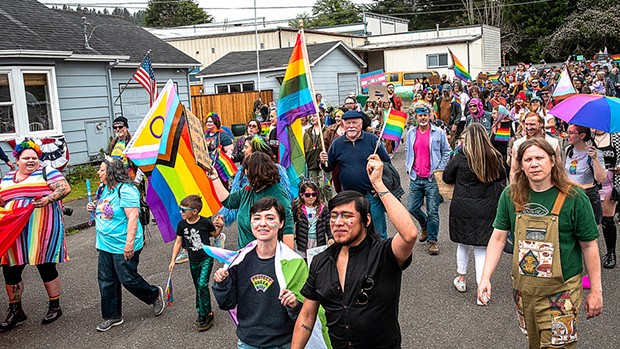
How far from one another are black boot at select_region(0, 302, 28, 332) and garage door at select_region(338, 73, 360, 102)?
2485 centimetres

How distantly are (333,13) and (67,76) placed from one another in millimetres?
61416

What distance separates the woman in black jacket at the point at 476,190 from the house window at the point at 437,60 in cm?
3314

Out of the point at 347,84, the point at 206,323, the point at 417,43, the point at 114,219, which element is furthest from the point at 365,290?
the point at 417,43

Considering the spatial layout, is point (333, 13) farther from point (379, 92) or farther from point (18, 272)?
point (18, 272)

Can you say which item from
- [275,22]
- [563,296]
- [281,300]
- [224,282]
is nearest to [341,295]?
[281,300]

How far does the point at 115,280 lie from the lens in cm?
571

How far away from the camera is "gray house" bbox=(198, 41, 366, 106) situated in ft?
91.5

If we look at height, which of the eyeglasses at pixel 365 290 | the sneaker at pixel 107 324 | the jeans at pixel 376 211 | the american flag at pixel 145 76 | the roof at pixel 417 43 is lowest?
the sneaker at pixel 107 324

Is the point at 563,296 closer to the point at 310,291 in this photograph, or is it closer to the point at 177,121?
the point at 310,291

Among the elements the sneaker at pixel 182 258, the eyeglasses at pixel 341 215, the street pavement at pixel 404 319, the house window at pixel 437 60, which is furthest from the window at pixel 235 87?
the eyeglasses at pixel 341 215

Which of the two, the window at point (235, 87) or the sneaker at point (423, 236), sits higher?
the window at point (235, 87)

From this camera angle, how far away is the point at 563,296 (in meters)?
3.59

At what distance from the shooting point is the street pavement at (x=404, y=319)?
5172mm

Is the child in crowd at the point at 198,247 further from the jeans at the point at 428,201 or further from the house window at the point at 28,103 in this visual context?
the house window at the point at 28,103
